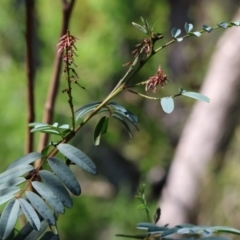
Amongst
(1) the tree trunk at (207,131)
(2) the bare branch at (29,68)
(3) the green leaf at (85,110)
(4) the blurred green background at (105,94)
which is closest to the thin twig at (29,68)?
(2) the bare branch at (29,68)

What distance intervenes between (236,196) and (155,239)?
1202 millimetres

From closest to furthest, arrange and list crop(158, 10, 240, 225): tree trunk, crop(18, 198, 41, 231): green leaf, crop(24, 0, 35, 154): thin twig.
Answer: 1. crop(18, 198, 41, 231): green leaf
2. crop(24, 0, 35, 154): thin twig
3. crop(158, 10, 240, 225): tree trunk

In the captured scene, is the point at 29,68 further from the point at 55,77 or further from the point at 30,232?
the point at 30,232

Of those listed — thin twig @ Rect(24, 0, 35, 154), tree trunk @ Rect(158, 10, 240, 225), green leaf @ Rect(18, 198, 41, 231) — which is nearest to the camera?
green leaf @ Rect(18, 198, 41, 231)

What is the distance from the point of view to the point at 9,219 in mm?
338

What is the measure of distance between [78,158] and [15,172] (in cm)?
5

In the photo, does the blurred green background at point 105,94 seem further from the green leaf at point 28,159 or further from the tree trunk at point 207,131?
the green leaf at point 28,159

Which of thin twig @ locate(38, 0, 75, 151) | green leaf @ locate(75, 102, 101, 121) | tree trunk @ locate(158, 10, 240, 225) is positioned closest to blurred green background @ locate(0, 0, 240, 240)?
tree trunk @ locate(158, 10, 240, 225)

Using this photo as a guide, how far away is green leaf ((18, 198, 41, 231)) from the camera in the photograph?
0.33m

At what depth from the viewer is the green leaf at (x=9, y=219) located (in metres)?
0.33

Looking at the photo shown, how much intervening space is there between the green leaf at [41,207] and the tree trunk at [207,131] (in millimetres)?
1229

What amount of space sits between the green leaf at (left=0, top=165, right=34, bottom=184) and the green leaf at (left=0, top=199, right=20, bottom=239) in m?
0.02

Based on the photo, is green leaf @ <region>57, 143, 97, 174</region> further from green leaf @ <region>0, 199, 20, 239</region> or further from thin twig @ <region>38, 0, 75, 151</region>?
thin twig @ <region>38, 0, 75, 151</region>

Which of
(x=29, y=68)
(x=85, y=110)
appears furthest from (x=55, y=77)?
(x=85, y=110)
